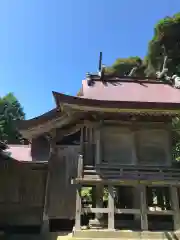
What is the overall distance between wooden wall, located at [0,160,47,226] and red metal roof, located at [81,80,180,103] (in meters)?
3.93

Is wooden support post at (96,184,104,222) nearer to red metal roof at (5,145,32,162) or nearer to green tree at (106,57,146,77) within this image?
red metal roof at (5,145,32,162)

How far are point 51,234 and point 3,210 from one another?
8.30ft

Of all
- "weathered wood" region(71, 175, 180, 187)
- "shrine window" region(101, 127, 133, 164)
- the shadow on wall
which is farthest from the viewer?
the shadow on wall

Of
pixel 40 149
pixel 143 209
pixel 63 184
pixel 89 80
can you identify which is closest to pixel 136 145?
pixel 143 209

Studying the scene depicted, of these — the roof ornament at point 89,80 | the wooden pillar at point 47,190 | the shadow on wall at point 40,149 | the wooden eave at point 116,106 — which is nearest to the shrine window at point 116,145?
the wooden eave at point 116,106

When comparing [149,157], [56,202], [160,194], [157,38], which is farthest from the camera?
[157,38]

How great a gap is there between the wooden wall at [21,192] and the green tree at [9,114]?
84.2ft

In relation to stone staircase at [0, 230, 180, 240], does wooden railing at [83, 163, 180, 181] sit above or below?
above

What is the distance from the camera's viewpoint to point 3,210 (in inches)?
439

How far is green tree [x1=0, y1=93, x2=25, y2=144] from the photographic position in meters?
37.6

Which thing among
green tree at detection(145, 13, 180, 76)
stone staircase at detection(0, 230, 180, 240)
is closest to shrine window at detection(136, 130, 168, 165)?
stone staircase at detection(0, 230, 180, 240)

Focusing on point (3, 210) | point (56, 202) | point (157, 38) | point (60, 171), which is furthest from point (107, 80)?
point (157, 38)

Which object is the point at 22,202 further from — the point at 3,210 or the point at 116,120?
the point at 116,120

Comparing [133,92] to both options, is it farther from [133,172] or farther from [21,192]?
[21,192]
